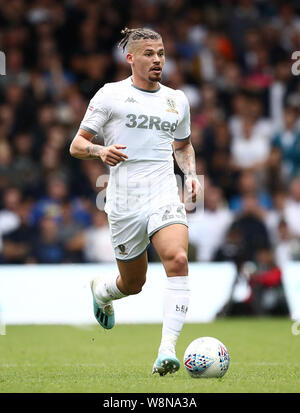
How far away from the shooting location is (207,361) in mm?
7031

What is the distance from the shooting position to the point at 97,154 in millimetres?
7281

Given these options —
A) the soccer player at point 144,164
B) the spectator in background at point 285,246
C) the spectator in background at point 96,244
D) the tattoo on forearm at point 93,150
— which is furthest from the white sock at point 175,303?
the spectator in background at point 285,246

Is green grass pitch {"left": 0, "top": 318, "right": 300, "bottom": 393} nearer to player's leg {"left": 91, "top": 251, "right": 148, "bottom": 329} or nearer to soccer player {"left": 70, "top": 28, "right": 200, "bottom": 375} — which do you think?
player's leg {"left": 91, "top": 251, "right": 148, "bottom": 329}

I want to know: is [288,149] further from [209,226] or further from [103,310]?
[103,310]

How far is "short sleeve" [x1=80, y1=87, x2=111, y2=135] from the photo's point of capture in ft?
24.8

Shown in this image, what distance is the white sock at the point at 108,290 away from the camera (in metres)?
8.53

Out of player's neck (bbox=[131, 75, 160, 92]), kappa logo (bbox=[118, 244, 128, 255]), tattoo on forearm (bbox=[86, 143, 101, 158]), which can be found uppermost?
player's neck (bbox=[131, 75, 160, 92])

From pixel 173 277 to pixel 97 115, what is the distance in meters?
1.53

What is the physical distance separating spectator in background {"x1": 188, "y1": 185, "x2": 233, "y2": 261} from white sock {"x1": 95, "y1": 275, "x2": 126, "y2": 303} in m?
6.21

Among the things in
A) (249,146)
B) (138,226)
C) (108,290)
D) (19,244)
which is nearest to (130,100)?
(138,226)

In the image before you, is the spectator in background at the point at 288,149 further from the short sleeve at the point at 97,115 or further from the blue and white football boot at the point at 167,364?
the blue and white football boot at the point at 167,364

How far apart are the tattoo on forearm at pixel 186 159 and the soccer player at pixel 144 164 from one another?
10 cm

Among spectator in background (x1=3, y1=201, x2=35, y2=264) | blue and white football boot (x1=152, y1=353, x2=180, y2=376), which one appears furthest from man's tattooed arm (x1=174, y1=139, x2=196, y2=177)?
spectator in background (x1=3, y1=201, x2=35, y2=264)
